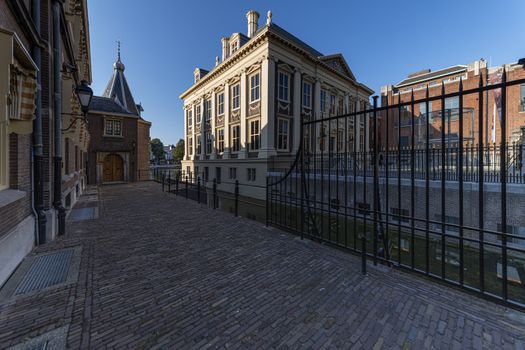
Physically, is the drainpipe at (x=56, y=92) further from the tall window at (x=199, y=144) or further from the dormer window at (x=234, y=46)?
the tall window at (x=199, y=144)

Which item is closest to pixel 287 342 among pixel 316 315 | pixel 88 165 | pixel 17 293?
pixel 316 315

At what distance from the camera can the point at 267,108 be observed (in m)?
17.2

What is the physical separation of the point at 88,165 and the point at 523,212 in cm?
2830

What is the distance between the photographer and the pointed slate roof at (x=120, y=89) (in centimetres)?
2772

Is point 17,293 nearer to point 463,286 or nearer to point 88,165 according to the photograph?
point 463,286

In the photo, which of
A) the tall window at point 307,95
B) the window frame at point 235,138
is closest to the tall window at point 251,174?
the window frame at point 235,138

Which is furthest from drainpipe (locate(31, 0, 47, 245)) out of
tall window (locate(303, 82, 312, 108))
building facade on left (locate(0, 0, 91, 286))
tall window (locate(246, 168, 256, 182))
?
tall window (locate(303, 82, 312, 108))

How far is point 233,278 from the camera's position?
3920mm

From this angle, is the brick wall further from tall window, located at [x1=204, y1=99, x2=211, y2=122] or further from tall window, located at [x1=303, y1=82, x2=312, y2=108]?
tall window, located at [x1=303, y1=82, x2=312, y2=108]

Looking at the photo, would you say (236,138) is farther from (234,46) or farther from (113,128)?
(113,128)

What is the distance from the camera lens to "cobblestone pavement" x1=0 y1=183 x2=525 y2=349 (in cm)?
255

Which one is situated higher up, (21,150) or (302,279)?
(21,150)

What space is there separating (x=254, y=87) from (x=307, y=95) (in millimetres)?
5339

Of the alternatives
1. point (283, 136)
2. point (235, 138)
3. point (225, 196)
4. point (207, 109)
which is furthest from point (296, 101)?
point (207, 109)
